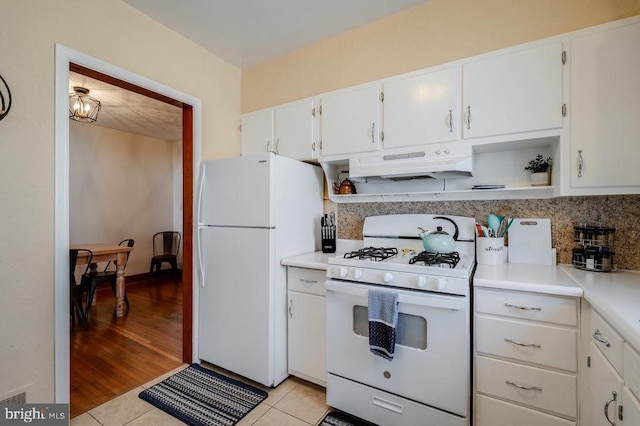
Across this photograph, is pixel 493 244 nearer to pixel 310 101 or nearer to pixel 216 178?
pixel 310 101

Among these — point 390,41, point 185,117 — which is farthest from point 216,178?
point 390,41

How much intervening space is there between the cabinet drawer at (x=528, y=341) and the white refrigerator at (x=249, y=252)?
128cm

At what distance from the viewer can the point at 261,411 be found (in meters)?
1.86

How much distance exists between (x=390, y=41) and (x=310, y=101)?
74cm

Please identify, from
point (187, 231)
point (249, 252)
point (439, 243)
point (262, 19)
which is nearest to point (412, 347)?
point (439, 243)

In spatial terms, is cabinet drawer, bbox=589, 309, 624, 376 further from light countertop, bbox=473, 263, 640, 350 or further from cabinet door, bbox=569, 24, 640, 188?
cabinet door, bbox=569, 24, 640, 188

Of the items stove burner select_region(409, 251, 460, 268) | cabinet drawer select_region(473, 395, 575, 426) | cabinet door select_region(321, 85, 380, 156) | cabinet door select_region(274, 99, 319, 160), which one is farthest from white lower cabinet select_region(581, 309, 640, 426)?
cabinet door select_region(274, 99, 319, 160)

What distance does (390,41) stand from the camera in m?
2.24

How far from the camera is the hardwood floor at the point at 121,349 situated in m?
2.09

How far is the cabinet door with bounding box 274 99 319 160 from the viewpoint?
2389mm

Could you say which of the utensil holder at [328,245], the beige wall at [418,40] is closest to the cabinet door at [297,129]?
the beige wall at [418,40]

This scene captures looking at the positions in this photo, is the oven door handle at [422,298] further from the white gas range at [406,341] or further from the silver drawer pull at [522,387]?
the silver drawer pull at [522,387]

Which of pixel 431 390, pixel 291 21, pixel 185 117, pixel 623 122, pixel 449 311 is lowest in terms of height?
pixel 431 390

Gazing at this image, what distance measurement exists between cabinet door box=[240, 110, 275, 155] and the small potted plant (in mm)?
1902
